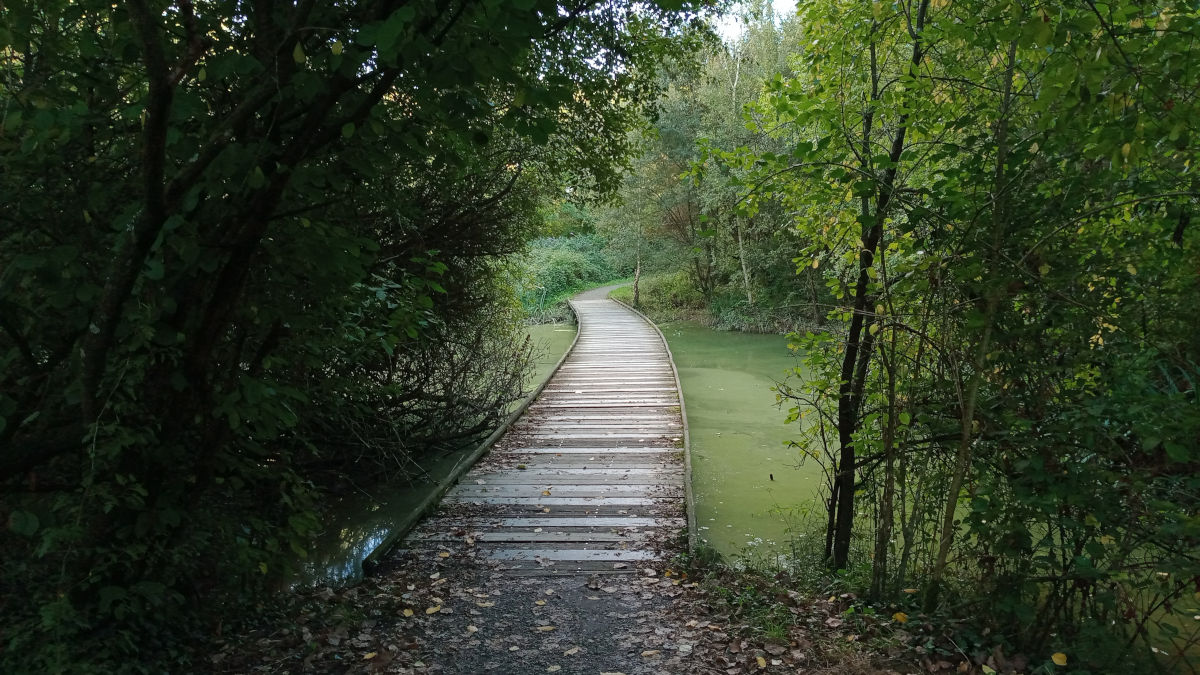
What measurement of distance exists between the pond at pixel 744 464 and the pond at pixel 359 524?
295 cm

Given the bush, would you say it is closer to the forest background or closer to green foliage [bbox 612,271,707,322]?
green foliage [bbox 612,271,707,322]

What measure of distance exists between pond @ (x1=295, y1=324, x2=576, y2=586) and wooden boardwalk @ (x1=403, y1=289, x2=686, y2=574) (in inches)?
21.7

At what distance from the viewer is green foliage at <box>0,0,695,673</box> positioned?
2.02m

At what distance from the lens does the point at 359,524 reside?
256 inches

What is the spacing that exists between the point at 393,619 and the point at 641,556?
1922 mm

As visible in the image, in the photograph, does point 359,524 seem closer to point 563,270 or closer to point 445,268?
point 445,268

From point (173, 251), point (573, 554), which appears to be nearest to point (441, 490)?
point (573, 554)

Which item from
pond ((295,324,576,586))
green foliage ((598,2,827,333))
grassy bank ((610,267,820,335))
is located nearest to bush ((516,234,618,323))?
grassy bank ((610,267,820,335))

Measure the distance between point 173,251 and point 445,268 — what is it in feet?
4.11

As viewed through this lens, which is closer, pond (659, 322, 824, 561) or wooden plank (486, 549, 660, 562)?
wooden plank (486, 549, 660, 562)

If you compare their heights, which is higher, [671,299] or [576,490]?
[671,299]

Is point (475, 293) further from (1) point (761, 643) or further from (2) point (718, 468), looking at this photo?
(1) point (761, 643)

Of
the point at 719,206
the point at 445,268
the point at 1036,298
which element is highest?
the point at 719,206

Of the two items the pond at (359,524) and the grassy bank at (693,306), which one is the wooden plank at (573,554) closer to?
the pond at (359,524)
